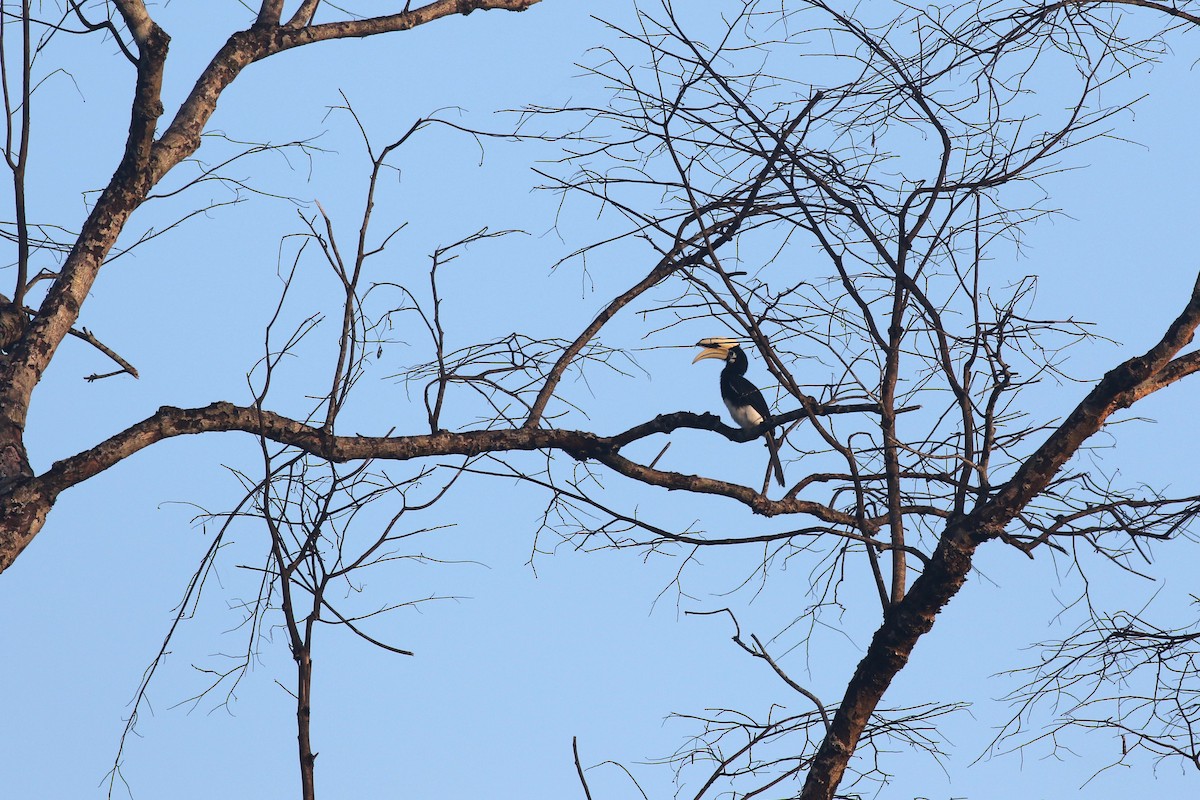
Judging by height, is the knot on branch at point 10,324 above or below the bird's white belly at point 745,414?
below

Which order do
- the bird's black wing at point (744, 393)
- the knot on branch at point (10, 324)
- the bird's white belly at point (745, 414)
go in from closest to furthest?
the knot on branch at point (10, 324), the bird's black wing at point (744, 393), the bird's white belly at point (745, 414)

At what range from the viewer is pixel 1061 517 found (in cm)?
360

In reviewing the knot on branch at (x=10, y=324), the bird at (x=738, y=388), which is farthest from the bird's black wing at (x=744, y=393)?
the knot on branch at (x=10, y=324)

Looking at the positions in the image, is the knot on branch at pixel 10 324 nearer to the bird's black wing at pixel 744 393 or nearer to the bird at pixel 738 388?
the bird at pixel 738 388

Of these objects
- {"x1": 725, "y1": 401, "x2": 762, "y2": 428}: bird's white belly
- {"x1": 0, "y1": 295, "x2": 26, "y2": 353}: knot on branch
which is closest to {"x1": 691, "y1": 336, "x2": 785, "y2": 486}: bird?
{"x1": 725, "y1": 401, "x2": 762, "y2": 428}: bird's white belly

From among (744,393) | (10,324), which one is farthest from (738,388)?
(10,324)

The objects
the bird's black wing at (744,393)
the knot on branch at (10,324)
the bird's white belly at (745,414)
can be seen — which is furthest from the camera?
the bird's white belly at (745,414)

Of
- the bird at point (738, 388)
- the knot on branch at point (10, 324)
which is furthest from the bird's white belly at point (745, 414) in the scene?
the knot on branch at point (10, 324)

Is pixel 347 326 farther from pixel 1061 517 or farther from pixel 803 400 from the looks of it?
pixel 1061 517

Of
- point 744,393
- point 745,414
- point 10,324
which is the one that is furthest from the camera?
point 745,414

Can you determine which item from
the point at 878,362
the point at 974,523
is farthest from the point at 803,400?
the point at 974,523

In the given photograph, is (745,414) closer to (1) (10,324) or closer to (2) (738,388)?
(2) (738,388)

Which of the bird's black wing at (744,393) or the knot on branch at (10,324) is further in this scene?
the bird's black wing at (744,393)

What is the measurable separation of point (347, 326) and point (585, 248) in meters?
0.94
